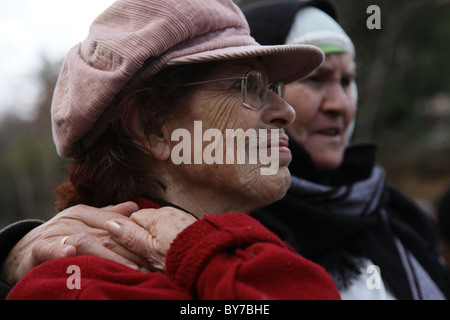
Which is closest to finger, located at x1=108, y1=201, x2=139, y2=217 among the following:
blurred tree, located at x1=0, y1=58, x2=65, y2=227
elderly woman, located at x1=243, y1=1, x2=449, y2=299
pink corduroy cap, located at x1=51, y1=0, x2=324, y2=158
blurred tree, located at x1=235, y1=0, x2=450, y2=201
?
pink corduroy cap, located at x1=51, y1=0, x2=324, y2=158

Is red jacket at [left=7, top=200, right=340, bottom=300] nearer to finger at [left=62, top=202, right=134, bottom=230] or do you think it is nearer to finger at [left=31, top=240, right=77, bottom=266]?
finger at [left=31, top=240, right=77, bottom=266]

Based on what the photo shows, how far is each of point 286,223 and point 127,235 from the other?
5.02 feet

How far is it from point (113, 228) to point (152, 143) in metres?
0.41

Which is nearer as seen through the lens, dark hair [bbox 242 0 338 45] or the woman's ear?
the woman's ear

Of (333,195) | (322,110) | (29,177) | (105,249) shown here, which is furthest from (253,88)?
(29,177)

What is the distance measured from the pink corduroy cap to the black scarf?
120cm

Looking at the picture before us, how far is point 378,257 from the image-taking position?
8.86 ft

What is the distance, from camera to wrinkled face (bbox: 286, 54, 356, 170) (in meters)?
2.83

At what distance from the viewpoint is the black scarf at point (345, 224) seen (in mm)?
2627

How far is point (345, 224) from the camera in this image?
2.74 m

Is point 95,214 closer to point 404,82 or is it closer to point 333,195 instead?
point 333,195

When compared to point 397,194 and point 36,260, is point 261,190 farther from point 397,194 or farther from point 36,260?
point 397,194
